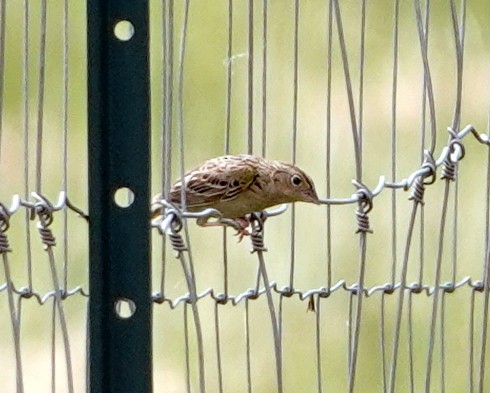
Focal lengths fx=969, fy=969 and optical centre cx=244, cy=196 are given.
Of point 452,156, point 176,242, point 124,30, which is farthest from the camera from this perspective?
point 452,156

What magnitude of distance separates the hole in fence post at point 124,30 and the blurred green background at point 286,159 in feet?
1.11

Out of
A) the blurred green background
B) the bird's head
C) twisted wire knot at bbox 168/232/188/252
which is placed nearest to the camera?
twisted wire knot at bbox 168/232/188/252

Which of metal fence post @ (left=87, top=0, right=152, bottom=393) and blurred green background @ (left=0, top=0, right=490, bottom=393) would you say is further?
blurred green background @ (left=0, top=0, right=490, bottom=393)

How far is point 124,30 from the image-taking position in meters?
0.39

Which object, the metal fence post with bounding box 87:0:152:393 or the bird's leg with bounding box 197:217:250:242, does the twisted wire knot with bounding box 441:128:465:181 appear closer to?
the bird's leg with bounding box 197:217:250:242

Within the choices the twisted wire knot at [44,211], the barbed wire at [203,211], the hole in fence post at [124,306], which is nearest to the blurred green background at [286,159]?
the barbed wire at [203,211]

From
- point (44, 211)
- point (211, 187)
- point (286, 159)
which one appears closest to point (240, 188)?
point (211, 187)

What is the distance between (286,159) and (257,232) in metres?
0.24

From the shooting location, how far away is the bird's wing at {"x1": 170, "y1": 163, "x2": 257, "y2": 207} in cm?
58

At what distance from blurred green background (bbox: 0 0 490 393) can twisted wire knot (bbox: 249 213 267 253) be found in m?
0.13

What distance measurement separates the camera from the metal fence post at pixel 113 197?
1.28 feet

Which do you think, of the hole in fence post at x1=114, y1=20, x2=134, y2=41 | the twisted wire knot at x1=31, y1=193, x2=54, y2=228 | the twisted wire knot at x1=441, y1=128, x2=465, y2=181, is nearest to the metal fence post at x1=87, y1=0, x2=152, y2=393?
the hole in fence post at x1=114, y1=20, x2=134, y2=41

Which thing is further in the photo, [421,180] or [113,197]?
[421,180]

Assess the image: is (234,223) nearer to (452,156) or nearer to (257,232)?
(257,232)
